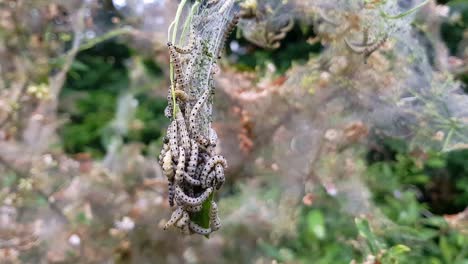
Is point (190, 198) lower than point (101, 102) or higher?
higher

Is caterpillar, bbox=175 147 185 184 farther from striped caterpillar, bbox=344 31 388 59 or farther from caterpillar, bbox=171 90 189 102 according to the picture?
striped caterpillar, bbox=344 31 388 59

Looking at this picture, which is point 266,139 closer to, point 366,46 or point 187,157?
point 366,46

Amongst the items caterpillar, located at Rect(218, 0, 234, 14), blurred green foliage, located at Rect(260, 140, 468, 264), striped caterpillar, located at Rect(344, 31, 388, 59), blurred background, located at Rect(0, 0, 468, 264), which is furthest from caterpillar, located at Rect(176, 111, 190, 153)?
blurred green foliage, located at Rect(260, 140, 468, 264)

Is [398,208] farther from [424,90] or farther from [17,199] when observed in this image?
[17,199]

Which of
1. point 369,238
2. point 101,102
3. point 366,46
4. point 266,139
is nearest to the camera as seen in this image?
point 369,238

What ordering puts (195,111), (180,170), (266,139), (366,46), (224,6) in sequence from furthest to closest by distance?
1. (266,139)
2. (366,46)
3. (224,6)
4. (195,111)
5. (180,170)

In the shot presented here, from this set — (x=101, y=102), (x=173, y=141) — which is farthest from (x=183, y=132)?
(x=101, y=102)
